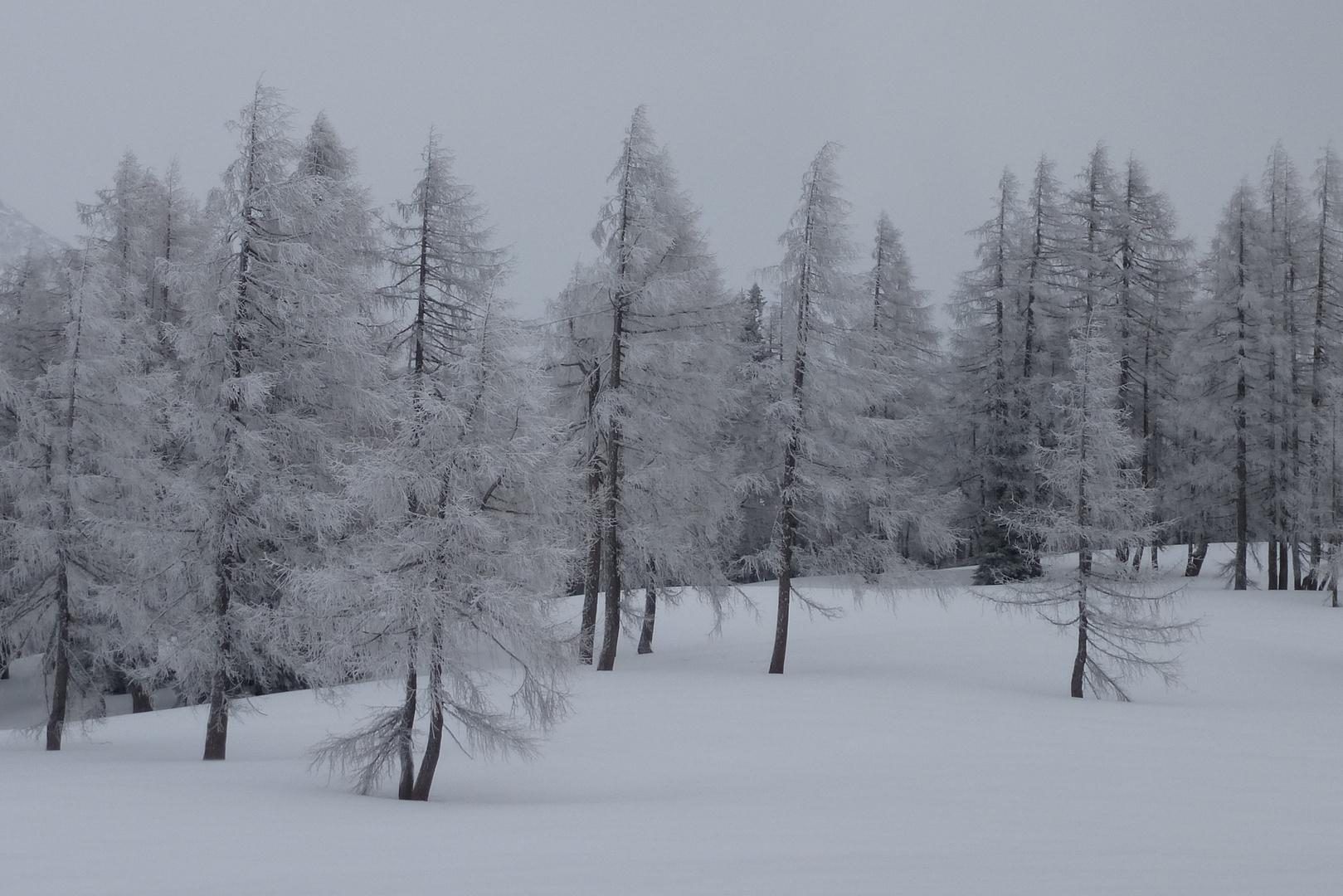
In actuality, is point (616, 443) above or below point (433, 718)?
above

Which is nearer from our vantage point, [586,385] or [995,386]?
[586,385]

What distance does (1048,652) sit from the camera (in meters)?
22.1

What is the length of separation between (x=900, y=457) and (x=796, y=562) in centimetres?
1625

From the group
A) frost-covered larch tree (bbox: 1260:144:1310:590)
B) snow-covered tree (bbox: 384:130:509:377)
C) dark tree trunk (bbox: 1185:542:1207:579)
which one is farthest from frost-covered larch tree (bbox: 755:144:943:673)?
dark tree trunk (bbox: 1185:542:1207:579)

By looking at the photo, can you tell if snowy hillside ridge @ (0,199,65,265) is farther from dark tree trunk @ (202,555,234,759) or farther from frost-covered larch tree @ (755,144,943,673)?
dark tree trunk @ (202,555,234,759)

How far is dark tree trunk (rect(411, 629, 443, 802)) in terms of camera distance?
36.9 feet

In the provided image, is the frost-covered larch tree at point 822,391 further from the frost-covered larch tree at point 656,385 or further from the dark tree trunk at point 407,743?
the dark tree trunk at point 407,743

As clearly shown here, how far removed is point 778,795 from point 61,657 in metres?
12.7

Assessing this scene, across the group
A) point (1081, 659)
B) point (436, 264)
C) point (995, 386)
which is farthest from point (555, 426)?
point (995, 386)

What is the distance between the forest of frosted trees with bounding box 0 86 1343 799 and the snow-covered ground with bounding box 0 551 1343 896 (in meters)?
1.24

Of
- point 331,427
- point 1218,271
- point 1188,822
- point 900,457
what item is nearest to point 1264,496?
point 1218,271

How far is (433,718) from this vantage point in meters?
11.5

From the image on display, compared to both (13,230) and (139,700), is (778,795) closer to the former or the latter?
(139,700)

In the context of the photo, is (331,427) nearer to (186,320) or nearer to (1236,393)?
(186,320)
